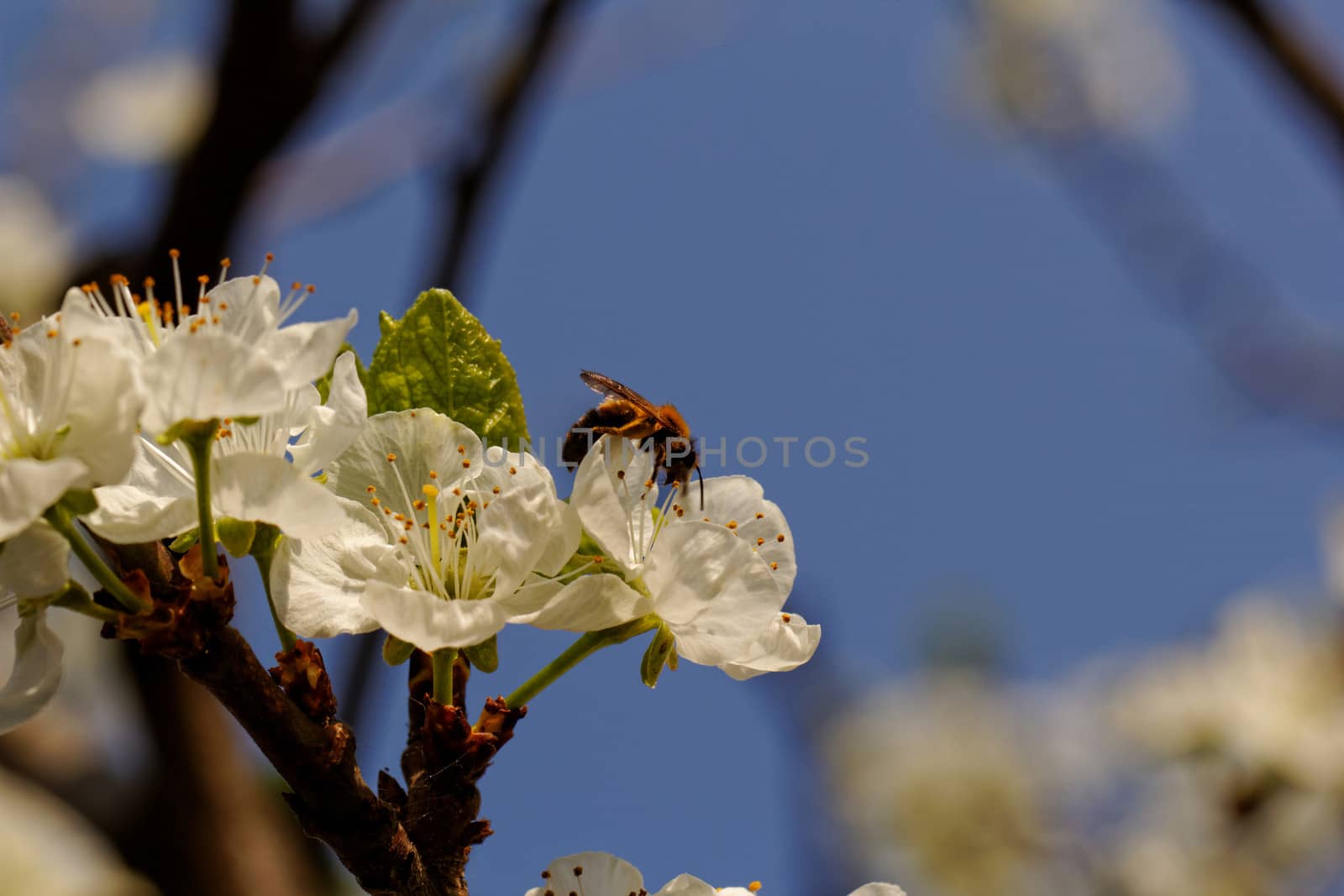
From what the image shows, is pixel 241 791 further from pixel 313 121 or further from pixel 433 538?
pixel 433 538

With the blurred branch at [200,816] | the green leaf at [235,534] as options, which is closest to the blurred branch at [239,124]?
the blurred branch at [200,816]

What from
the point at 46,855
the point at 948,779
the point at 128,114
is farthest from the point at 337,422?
the point at 128,114

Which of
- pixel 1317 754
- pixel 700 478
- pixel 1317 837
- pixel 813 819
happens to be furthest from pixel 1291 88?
pixel 700 478

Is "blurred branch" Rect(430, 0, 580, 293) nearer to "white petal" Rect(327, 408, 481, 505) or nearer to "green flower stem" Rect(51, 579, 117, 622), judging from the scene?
"white petal" Rect(327, 408, 481, 505)

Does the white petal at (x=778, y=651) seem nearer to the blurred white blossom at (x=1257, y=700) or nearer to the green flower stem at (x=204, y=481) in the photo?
the green flower stem at (x=204, y=481)

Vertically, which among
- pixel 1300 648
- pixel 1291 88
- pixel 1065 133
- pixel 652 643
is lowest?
pixel 652 643

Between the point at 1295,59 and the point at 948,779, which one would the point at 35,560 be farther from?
the point at 948,779

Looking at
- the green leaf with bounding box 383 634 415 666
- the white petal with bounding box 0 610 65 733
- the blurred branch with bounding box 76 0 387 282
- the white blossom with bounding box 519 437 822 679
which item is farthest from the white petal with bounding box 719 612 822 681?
the blurred branch with bounding box 76 0 387 282
